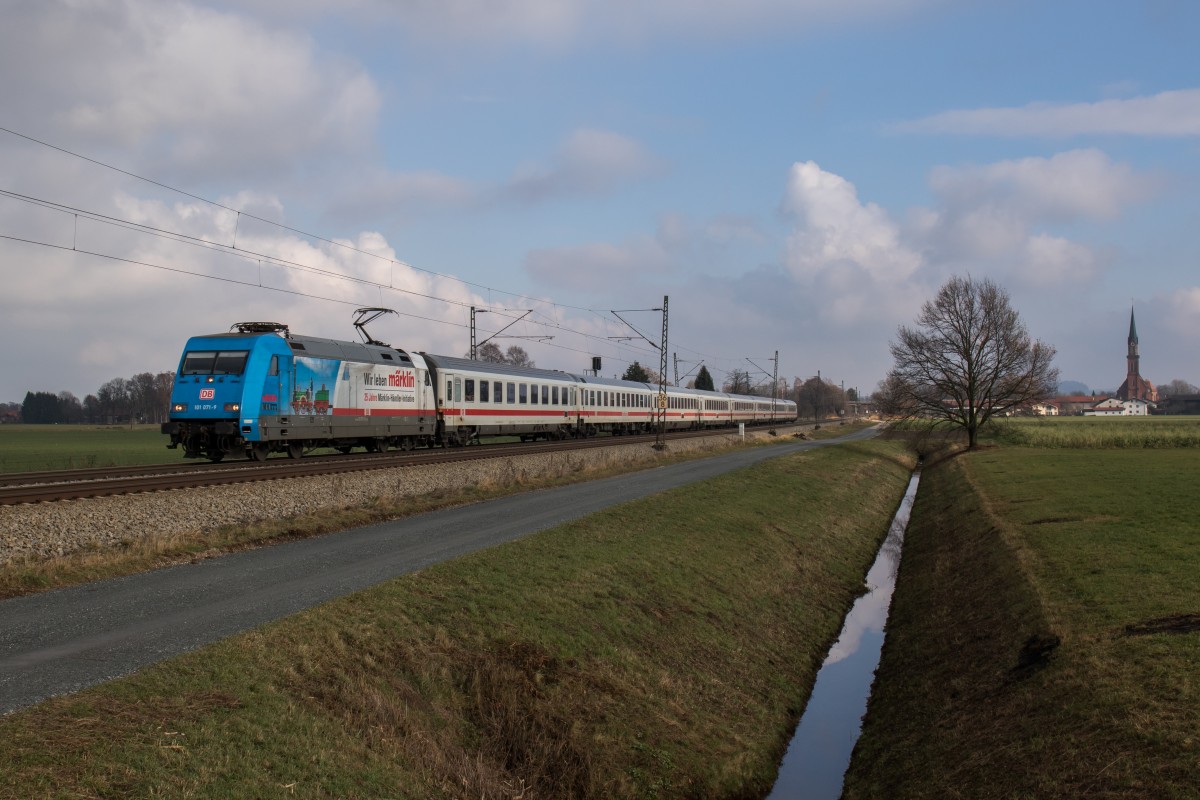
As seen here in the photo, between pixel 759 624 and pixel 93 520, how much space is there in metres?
12.0

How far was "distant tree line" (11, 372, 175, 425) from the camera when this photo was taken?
10800cm

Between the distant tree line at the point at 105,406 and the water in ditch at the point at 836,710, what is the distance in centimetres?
10028

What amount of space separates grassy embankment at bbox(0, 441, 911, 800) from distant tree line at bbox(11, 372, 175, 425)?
10057 cm

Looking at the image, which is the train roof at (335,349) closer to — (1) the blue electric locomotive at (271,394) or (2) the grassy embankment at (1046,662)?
(1) the blue electric locomotive at (271,394)

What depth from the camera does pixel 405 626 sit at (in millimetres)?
9719

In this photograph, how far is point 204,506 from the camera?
16.8 m

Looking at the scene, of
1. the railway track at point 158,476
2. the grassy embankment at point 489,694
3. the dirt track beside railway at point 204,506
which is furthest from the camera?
the railway track at point 158,476

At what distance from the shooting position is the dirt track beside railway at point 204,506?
13.3 m

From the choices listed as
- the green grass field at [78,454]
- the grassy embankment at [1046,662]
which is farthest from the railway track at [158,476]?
the grassy embankment at [1046,662]

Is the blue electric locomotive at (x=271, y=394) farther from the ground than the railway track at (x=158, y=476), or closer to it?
farther from the ground

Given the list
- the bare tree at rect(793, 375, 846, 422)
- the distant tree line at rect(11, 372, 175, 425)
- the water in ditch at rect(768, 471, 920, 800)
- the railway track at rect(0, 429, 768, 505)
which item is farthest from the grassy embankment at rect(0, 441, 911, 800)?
the bare tree at rect(793, 375, 846, 422)

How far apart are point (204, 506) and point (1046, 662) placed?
15138 mm

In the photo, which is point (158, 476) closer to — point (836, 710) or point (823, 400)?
point (836, 710)

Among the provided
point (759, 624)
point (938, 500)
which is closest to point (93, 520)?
point (759, 624)
